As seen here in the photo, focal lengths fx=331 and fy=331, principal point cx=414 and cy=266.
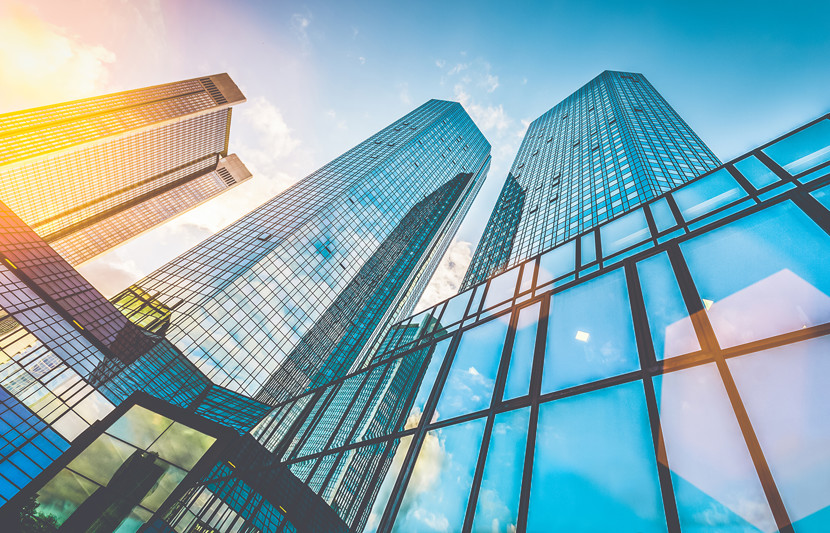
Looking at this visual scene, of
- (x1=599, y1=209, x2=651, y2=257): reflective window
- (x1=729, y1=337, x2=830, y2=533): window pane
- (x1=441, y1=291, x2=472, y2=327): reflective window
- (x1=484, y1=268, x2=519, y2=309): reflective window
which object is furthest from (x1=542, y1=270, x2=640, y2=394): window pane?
(x1=441, y1=291, x2=472, y2=327): reflective window

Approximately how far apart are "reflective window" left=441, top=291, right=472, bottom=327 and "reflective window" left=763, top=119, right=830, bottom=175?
9564 millimetres

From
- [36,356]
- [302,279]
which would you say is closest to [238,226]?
[302,279]

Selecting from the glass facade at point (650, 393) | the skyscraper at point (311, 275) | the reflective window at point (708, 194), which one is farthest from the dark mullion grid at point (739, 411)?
the skyscraper at point (311, 275)

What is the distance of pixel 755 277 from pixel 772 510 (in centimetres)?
369

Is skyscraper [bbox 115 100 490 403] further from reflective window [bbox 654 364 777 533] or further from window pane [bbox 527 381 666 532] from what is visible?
reflective window [bbox 654 364 777 533]

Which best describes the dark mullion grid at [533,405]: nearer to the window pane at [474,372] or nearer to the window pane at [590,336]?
the window pane at [590,336]

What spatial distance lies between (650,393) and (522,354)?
3.06 metres

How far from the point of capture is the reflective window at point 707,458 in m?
3.87

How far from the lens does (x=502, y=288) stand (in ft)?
41.5

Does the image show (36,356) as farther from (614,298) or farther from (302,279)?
(614,298)

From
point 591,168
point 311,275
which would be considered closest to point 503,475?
point 311,275

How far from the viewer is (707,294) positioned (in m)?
5.93

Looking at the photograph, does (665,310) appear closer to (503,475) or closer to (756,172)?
(503,475)

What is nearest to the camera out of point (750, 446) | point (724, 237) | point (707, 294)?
point (750, 446)
